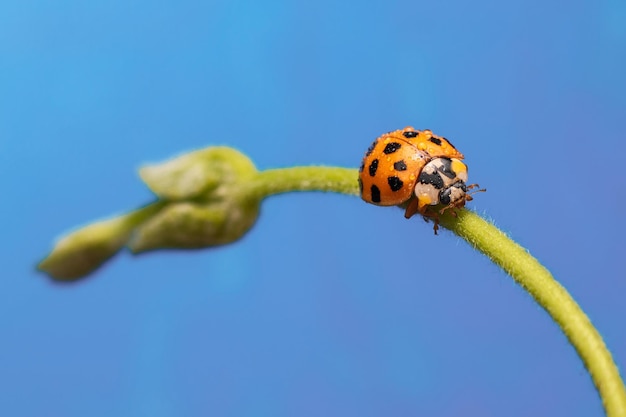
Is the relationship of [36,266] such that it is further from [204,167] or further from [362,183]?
[362,183]

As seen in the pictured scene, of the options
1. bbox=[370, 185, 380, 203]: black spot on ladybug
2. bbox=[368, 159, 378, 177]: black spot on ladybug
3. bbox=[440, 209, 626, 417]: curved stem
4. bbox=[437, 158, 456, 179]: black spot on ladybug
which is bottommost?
bbox=[440, 209, 626, 417]: curved stem

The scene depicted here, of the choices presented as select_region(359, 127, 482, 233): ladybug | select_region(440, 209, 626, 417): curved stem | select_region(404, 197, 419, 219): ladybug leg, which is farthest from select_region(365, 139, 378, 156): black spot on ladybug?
select_region(440, 209, 626, 417): curved stem

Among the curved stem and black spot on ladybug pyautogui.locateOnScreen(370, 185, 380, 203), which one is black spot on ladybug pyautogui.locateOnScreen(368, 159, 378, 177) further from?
the curved stem

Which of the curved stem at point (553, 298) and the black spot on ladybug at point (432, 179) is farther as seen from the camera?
the black spot on ladybug at point (432, 179)

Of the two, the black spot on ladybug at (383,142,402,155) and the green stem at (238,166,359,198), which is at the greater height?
the black spot on ladybug at (383,142,402,155)

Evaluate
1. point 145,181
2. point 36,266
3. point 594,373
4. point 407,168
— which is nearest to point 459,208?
→ point 407,168

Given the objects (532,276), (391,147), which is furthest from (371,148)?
(532,276)

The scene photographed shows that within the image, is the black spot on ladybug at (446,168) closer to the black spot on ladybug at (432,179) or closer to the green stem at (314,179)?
the black spot on ladybug at (432,179)

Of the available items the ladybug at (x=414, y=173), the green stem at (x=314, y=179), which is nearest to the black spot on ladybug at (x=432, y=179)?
the ladybug at (x=414, y=173)
